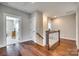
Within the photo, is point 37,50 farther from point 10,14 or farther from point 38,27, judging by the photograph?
point 10,14

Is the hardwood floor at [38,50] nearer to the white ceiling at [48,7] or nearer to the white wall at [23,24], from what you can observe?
the white wall at [23,24]

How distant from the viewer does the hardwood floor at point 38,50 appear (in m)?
1.58

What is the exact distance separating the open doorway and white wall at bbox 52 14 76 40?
683 mm

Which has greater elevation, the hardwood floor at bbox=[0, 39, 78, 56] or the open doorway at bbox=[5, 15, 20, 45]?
the open doorway at bbox=[5, 15, 20, 45]

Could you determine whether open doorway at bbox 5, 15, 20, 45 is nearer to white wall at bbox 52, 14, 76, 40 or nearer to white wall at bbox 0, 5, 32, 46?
white wall at bbox 0, 5, 32, 46

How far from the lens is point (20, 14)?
5.45 ft

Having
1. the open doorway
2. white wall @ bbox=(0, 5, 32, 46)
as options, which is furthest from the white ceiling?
the open doorway

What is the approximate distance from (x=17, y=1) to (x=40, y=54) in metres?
→ 1.03

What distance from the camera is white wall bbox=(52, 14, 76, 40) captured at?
1.63 meters

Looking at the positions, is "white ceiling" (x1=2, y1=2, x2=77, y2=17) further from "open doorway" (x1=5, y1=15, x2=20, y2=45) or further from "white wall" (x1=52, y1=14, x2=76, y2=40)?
"open doorway" (x1=5, y1=15, x2=20, y2=45)

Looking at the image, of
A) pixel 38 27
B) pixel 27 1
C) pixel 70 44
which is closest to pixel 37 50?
pixel 38 27

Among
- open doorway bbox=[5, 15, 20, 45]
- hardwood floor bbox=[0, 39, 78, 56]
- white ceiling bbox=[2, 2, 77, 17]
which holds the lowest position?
hardwood floor bbox=[0, 39, 78, 56]

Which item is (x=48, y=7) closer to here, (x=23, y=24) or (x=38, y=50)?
(x=23, y=24)

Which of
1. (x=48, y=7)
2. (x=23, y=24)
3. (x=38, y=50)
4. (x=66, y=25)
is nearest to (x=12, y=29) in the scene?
(x=23, y=24)
